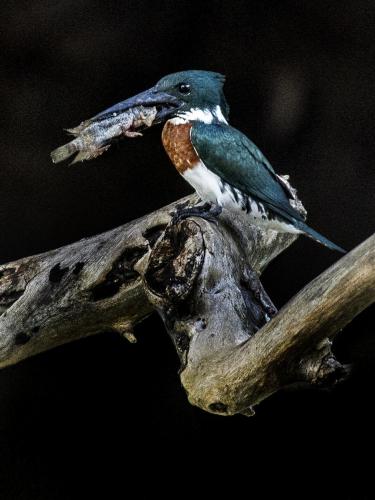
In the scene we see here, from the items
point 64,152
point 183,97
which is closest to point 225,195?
point 183,97

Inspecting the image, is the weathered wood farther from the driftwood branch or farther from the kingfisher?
the kingfisher

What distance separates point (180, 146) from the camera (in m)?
2.09

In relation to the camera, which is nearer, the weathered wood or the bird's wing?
the bird's wing

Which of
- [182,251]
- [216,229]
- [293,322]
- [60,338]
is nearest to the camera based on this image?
[293,322]

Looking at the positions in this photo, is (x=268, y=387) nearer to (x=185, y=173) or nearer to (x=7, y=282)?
(x=185, y=173)

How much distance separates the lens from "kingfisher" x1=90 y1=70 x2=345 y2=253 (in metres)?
2.05

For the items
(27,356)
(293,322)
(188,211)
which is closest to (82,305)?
(27,356)

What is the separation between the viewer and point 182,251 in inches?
74.8

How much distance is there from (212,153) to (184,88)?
198 mm

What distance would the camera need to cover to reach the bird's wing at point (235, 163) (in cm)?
205

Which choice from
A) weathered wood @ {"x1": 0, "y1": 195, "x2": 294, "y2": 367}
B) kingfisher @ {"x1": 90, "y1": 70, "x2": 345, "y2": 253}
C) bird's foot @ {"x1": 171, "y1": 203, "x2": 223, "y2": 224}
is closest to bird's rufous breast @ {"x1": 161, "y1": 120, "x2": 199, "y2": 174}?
kingfisher @ {"x1": 90, "y1": 70, "x2": 345, "y2": 253}

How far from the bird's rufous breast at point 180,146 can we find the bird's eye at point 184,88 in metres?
0.09

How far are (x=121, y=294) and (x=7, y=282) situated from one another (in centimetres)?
41

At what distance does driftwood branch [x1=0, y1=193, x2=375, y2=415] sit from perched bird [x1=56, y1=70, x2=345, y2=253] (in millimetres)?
114
